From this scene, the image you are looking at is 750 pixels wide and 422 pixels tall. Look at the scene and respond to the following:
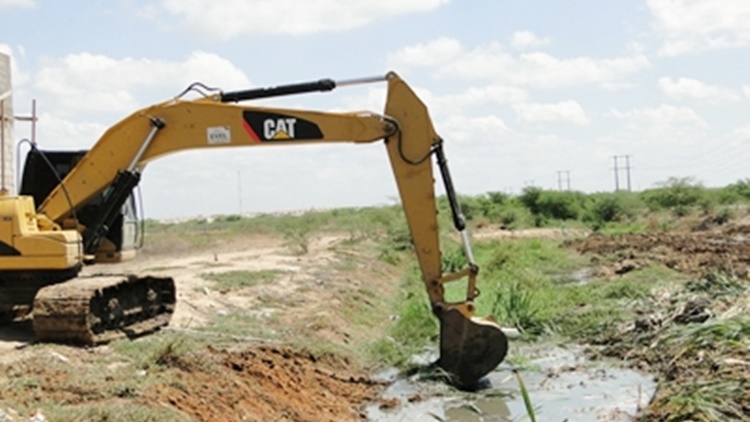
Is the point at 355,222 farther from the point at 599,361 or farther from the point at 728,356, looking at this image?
the point at 728,356

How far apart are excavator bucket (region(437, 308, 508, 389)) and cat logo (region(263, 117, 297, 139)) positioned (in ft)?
9.34

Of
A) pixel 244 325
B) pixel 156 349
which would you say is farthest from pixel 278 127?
pixel 244 325

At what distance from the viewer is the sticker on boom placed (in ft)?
36.0

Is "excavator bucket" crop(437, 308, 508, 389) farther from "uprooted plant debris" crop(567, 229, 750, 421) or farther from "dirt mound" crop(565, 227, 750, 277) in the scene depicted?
"dirt mound" crop(565, 227, 750, 277)

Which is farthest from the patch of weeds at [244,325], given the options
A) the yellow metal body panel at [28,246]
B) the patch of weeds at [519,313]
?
the patch of weeds at [519,313]

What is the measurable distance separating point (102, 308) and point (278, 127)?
316cm

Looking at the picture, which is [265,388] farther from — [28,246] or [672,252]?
[672,252]

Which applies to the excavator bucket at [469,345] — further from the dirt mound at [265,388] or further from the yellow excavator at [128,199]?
the dirt mound at [265,388]

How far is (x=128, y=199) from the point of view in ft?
40.9

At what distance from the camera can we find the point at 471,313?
10.3 meters

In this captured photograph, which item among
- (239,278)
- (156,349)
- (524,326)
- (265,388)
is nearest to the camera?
(265,388)

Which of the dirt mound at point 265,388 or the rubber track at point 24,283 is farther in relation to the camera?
the rubber track at point 24,283

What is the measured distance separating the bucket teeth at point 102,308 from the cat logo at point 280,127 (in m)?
2.76

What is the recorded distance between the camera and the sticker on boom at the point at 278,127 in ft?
36.0
